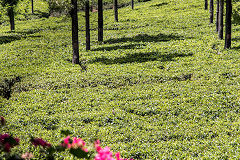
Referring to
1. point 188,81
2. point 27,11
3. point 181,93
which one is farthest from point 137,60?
point 27,11

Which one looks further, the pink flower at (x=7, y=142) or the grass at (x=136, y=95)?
the grass at (x=136, y=95)

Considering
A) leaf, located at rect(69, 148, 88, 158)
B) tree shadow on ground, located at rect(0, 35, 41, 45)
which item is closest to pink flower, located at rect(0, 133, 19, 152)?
leaf, located at rect(69, 148, 88, 158)

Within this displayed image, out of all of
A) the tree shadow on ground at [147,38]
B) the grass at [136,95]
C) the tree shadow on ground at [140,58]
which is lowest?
the grass at [136,95]

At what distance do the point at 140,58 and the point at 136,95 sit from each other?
793 centimetres

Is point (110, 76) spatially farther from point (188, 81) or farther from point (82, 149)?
point (82, 149)

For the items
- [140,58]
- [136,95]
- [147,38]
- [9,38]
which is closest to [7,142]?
[136,95]

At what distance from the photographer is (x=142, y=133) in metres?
12.4

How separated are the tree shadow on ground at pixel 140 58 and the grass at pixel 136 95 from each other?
9 centimetres

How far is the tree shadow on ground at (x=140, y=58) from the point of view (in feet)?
76.0

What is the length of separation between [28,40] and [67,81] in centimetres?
1931

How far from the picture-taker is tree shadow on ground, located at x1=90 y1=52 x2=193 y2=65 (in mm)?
23177

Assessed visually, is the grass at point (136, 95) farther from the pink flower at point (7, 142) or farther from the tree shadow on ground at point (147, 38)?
the pink flower at point (7, 142)

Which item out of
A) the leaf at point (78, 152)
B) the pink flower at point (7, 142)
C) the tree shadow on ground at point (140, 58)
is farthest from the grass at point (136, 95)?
the leaf at point (78, 152)

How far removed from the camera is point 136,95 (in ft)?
54.1
